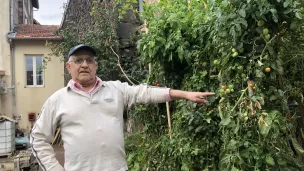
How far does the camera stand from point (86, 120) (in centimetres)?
226

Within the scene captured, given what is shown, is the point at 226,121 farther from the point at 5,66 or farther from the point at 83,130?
the point at 5,66

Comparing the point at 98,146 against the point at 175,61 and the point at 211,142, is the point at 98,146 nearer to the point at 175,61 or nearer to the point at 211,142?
the point at 211,142

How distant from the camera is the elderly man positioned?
2254 millimetres

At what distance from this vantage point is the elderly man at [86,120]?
225cm

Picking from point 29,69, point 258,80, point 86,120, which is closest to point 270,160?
point 258,80

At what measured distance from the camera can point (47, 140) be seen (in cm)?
234

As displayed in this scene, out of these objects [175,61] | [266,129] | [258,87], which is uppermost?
[175,61]

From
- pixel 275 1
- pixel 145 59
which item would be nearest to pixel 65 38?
pixel 145 59

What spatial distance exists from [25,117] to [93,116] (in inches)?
432

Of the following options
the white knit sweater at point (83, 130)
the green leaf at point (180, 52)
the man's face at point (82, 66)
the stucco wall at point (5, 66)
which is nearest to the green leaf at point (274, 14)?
the white knit sweater at point (83, 130)

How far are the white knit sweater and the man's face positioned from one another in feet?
0.34

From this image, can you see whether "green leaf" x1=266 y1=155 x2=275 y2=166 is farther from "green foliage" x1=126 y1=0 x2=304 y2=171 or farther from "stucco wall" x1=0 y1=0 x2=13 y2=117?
"stucco wall" x1=0 y1=0 x2=13 y2=117

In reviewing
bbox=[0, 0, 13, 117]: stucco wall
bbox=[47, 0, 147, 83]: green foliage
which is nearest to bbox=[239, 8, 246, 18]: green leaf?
bbox=[47, 0, 147, 83]: green foliage

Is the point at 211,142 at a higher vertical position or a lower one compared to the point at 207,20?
lower
